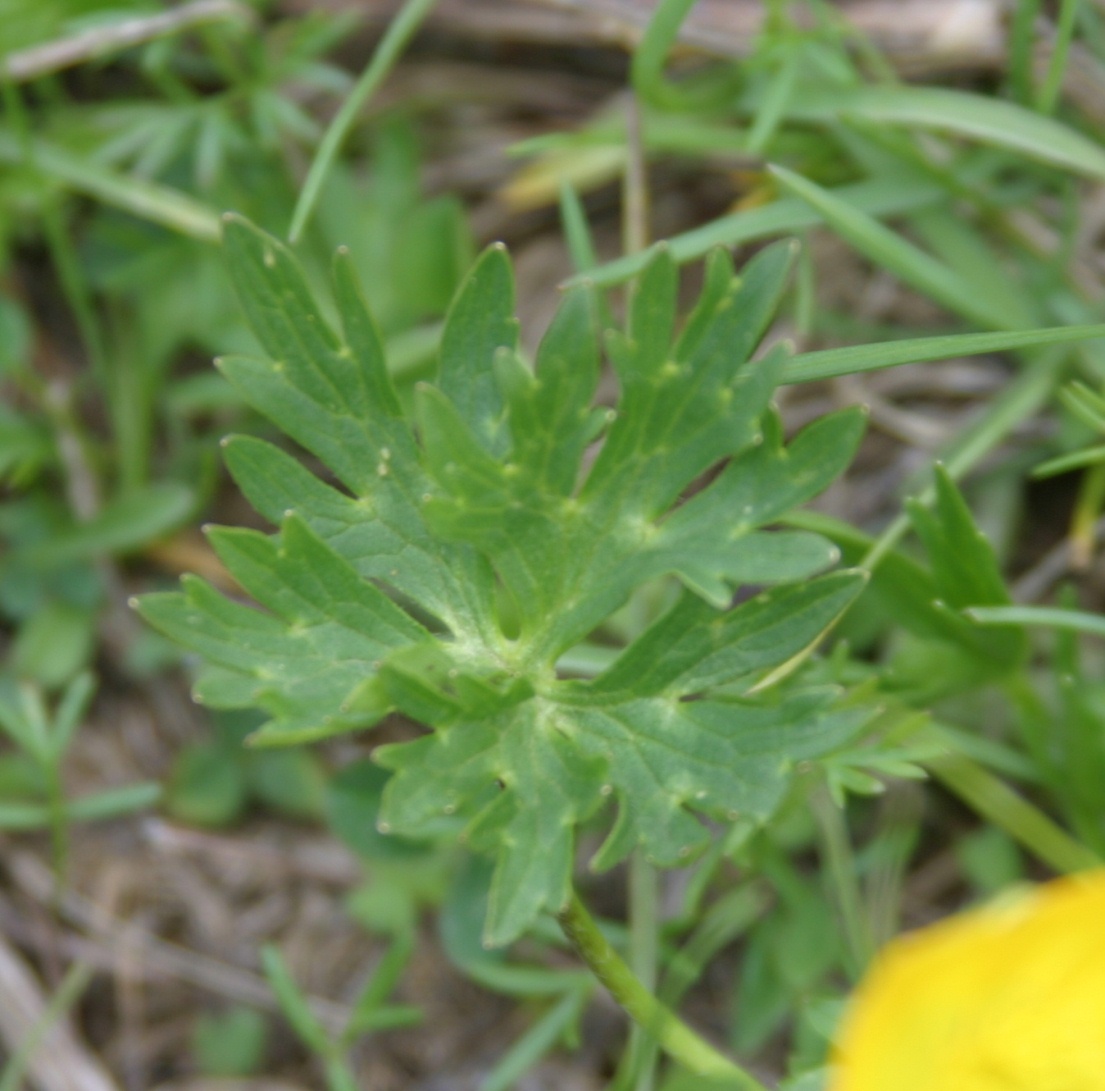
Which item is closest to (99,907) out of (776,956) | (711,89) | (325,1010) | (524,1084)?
(325,1010)

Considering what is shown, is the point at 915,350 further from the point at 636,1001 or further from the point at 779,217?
the point at 636,1001

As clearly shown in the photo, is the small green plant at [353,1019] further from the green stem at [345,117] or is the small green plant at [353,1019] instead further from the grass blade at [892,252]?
the grass blade at [892,252]

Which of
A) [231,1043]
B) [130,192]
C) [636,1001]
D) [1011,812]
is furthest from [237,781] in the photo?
[1011,812]

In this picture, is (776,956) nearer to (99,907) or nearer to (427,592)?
(427,592)

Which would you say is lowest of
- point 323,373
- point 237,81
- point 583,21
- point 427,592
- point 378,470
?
point 427,592

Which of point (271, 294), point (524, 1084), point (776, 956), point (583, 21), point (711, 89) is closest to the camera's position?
point (271, 294)

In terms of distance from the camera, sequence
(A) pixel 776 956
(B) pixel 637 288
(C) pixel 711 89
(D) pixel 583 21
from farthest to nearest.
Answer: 1. (D) pixel 583 21
2. (C) pixel 711 89
3. (A) pixel 776 956
4. (B) pixel 637 288
